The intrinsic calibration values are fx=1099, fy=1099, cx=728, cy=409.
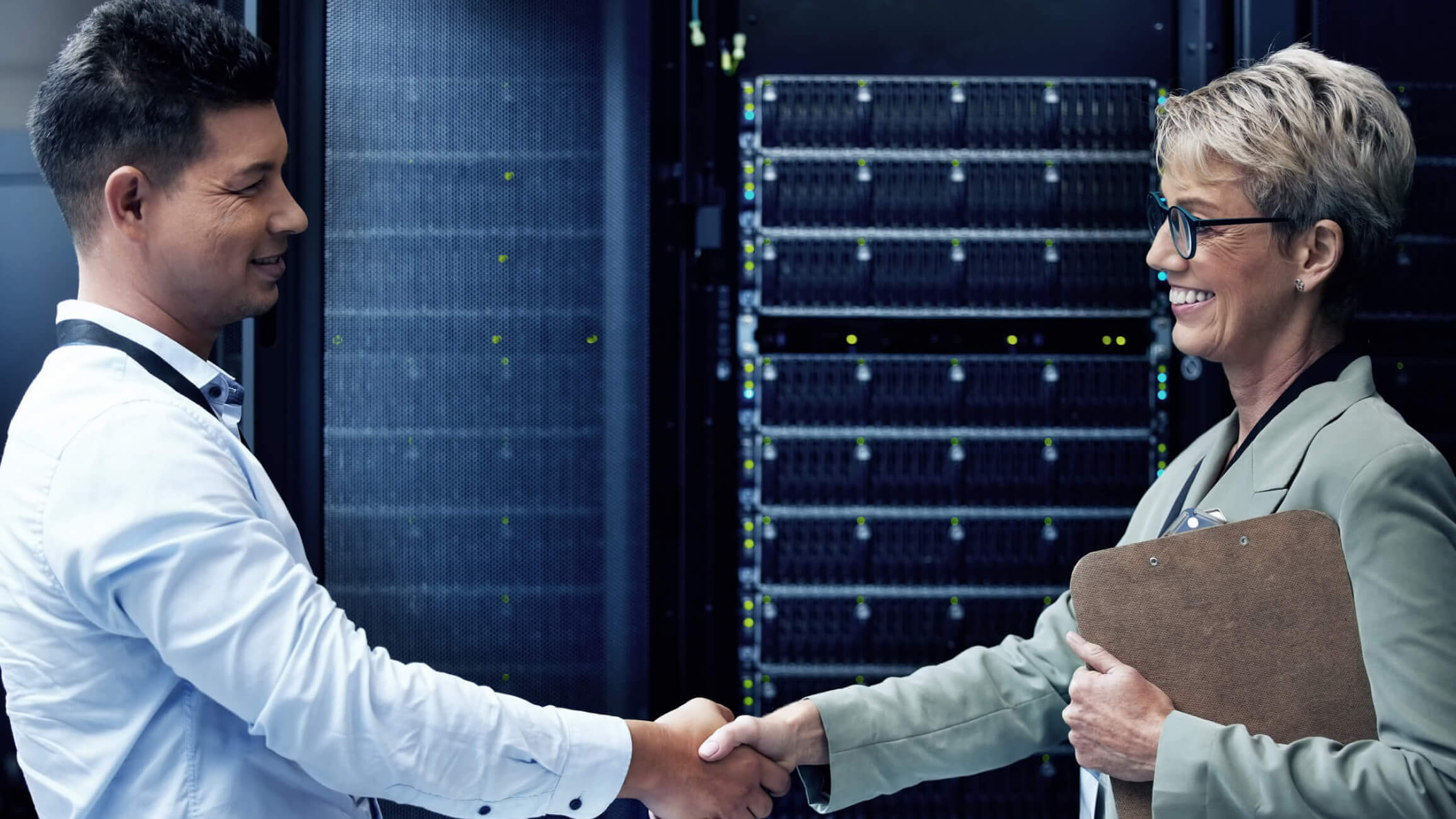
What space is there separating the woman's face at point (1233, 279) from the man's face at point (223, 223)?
3.99 ft

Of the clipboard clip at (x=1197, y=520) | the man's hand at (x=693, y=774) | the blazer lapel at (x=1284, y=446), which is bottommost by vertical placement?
the man's hand at (x=693, y=774)

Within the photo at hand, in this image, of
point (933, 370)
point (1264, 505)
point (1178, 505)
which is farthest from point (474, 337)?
point (1264, 505)

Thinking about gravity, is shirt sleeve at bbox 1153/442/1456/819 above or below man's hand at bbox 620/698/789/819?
above

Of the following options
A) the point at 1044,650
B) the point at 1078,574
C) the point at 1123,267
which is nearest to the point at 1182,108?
the point at 1078,574

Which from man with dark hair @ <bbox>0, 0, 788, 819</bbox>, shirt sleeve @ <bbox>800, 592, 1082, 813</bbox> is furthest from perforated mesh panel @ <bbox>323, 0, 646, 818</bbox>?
man with dark hair @ <bbox>0, 0, 788, 819</bbox>

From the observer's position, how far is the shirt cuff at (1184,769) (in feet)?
4.14

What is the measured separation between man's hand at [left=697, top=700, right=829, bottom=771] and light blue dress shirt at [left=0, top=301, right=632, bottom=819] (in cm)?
60

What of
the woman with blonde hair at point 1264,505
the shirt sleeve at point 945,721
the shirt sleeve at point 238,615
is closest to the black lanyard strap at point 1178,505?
the woman with blonde hair at point 1264,505

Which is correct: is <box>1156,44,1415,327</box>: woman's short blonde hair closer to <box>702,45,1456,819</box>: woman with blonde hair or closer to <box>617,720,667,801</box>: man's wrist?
<box>702,45,1456,819</box>: woman with blonde hair

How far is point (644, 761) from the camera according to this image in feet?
5.11

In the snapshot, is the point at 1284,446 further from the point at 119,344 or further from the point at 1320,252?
the point at 119,344

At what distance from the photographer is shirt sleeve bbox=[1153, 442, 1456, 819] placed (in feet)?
3.89

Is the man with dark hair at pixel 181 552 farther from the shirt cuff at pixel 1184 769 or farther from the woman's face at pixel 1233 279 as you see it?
the woman's face at pixel 1233 279

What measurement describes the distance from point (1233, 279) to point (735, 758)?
1.07 metres
